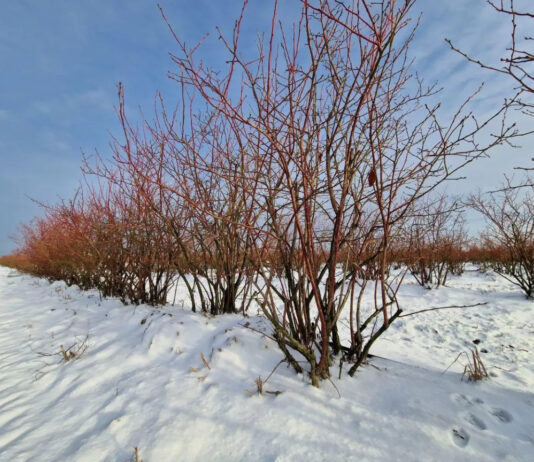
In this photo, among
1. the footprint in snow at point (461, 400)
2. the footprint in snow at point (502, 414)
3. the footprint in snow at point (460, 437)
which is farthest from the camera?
the footprint in snow at point (461, 400)

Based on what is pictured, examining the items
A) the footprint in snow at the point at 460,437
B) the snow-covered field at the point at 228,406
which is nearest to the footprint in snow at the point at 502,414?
the snow-covered field at the point at 228,406

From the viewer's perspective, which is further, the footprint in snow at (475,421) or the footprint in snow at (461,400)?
the footprint in snow at (461,400)

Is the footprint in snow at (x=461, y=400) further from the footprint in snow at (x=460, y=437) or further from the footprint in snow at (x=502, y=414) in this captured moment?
the footprint in snow at (x=460, y=437)

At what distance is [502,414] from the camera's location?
53.2 inches

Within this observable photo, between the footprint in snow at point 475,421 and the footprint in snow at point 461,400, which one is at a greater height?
the footprint in snow at point 461,400

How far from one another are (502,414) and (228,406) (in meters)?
1.39

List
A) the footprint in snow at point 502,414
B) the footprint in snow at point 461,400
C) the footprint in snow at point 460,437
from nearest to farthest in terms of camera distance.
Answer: the footprint in snow at point 460,437
the footprint in snow at point 502,414
the footprint in snow at point 461,400

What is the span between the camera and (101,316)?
343cm

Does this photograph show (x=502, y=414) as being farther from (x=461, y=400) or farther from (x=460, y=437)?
(x=460, y=437)

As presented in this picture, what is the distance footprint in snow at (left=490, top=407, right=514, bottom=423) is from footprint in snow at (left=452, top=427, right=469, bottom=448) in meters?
0.26

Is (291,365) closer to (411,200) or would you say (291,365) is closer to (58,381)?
(411,200)

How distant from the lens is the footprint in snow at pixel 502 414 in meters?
1.31

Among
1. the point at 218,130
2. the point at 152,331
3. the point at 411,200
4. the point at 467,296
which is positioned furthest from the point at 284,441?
the point at 467,296

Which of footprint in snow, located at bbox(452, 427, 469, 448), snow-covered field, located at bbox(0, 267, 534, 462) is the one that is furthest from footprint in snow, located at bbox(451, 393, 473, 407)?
footprint in snow, located at bbox(452, 427, 469, 448)
